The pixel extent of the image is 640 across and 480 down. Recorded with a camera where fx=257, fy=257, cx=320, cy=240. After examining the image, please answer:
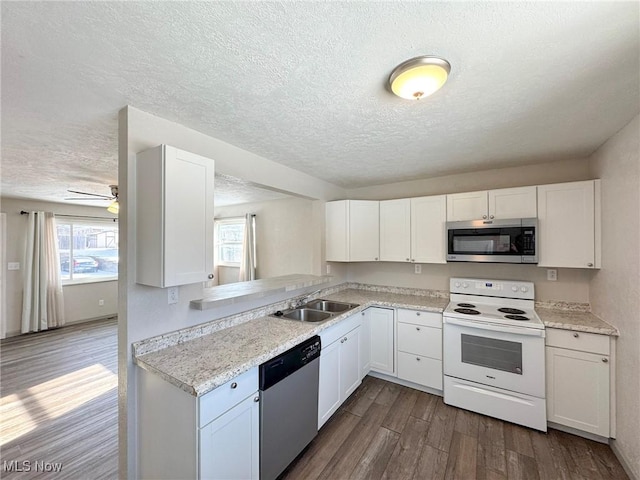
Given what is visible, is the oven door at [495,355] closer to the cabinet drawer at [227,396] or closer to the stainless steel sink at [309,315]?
the stainless steel sink at [309,315]

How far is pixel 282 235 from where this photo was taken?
16.4 ft

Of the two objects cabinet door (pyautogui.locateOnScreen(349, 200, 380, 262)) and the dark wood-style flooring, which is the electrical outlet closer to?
the dark wood-style flooring

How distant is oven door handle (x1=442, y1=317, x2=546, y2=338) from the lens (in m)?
2.20

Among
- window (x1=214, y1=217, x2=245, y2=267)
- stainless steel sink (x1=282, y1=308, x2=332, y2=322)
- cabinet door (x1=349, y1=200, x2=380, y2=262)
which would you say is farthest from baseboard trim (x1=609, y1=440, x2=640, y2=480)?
window (x1=214, y1=217, x2=245, y2=267)

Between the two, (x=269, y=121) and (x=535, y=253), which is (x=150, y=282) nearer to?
(x=269, y=121)

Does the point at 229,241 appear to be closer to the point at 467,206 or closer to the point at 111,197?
the point at 111,197

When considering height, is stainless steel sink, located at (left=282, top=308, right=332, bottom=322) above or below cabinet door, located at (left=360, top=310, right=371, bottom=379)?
above

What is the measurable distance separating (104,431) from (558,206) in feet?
15.0

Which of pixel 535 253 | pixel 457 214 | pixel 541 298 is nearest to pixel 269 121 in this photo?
pixel 457 214

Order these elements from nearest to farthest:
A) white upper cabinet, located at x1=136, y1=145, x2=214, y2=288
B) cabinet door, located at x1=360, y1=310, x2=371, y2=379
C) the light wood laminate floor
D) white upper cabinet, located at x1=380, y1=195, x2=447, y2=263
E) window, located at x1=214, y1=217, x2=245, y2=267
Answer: white upper cabinet, located at x1=136, y1=145, x2=214, y2=288, the light wood laminate floor, cabinet door, located at x1=360, y1=310, x2=371, y2=379, white upper cabinet, located at x1=380, y1=195, x2=447, y2=263, window, located at x1=214, y1=217, x2=245, y2=267

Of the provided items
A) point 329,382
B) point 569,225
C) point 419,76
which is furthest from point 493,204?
point 329,382

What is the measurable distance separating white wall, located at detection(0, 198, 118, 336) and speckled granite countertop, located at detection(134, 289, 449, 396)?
5.27 metres

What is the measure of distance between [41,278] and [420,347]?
657 centimetres

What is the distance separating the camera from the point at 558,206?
2406 millimetres
